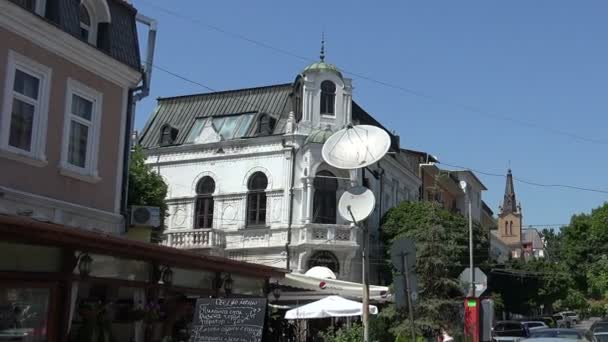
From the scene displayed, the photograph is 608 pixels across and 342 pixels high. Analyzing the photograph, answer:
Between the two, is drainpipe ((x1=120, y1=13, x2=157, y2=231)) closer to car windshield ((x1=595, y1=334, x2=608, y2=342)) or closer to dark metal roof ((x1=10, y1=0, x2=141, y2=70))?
dark metal roof ((x1=10, y1=0, x2=141, y2=70))

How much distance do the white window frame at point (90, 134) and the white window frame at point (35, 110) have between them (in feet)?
1.91

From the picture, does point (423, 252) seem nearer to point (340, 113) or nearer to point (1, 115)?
point (340, 113)

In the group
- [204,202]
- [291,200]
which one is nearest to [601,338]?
[291,200]

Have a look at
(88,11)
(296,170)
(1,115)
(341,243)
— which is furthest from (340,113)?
(1,115)

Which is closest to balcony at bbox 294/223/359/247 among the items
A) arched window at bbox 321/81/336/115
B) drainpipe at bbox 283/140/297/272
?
drainpipe at bbox 283/140/297/272

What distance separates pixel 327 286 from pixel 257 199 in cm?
1453

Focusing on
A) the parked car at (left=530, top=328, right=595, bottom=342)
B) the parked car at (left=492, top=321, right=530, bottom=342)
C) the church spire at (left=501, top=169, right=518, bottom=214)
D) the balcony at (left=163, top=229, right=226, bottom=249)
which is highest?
the church spire at (left=501, top=169, right=518, bottom=214)

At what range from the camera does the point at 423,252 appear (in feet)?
83.0

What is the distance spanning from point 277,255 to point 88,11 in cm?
2029

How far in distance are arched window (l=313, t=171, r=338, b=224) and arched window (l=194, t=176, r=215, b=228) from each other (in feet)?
17.7

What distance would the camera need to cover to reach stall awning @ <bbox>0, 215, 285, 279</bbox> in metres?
9.43

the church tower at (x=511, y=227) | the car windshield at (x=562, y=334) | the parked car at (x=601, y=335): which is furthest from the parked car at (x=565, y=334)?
the church tower at (x=511, y=227)

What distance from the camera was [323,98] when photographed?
3647cm

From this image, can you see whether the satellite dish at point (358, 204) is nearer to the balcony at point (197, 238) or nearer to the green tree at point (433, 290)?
the green tree at point (433, 290)
